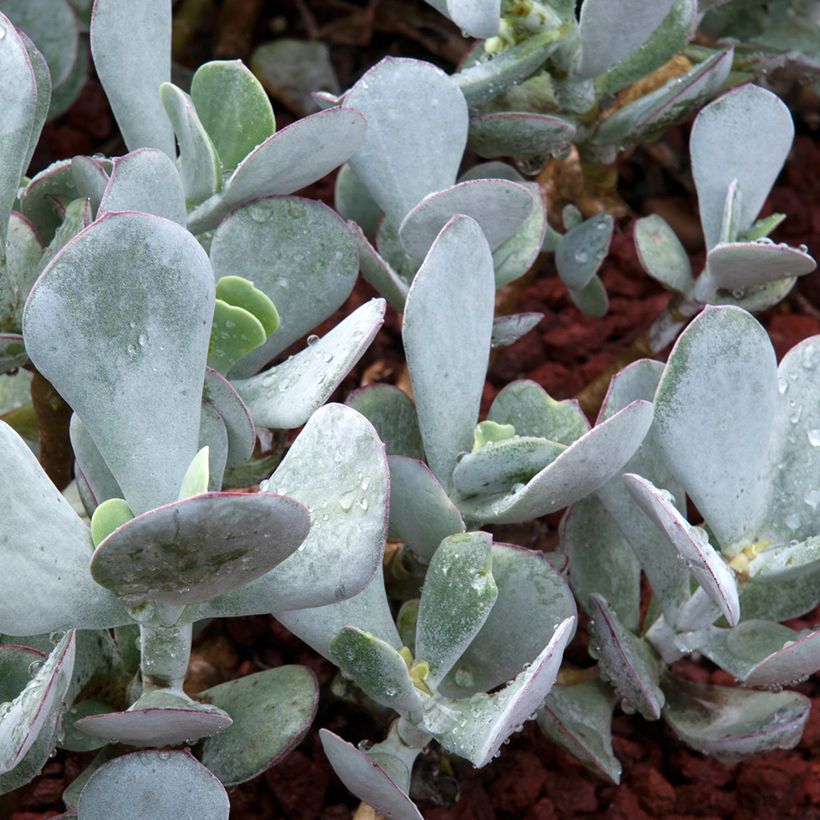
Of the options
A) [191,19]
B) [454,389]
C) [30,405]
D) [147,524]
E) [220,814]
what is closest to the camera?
[147,524]

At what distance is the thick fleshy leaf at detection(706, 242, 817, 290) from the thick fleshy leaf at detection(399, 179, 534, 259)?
18cm

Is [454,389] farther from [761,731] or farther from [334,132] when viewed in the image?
[761,731]

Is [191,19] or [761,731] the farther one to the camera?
[191,19]

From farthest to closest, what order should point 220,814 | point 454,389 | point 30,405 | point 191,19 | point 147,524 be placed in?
point 191,19 < point 30,405 < point 454,389 < point 220,814 < point 147,524

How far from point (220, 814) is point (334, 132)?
0.44 meters

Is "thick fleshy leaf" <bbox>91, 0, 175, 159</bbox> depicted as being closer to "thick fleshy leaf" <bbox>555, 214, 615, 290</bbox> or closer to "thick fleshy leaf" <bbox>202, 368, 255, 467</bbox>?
"thick fleshy leaf" <bbox>202, 368, 255, 467</bbox>

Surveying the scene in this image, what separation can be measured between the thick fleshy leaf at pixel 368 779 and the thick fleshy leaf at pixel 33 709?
16 centimetres

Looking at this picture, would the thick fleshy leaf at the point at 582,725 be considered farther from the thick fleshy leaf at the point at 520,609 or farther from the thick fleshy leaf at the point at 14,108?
the thick fleshy leaf at the point at 14,108

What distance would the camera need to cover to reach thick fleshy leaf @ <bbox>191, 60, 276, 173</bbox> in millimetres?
854

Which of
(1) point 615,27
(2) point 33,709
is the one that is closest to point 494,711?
(2) point 33,709

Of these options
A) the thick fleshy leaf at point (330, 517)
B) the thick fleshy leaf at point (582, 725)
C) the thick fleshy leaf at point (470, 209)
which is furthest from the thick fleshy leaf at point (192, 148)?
the thick fleshy leaf at point (582, 725)

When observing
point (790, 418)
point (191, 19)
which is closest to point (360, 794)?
point (790, 418)

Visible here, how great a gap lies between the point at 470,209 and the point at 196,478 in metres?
0.35

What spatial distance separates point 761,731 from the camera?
845mm
